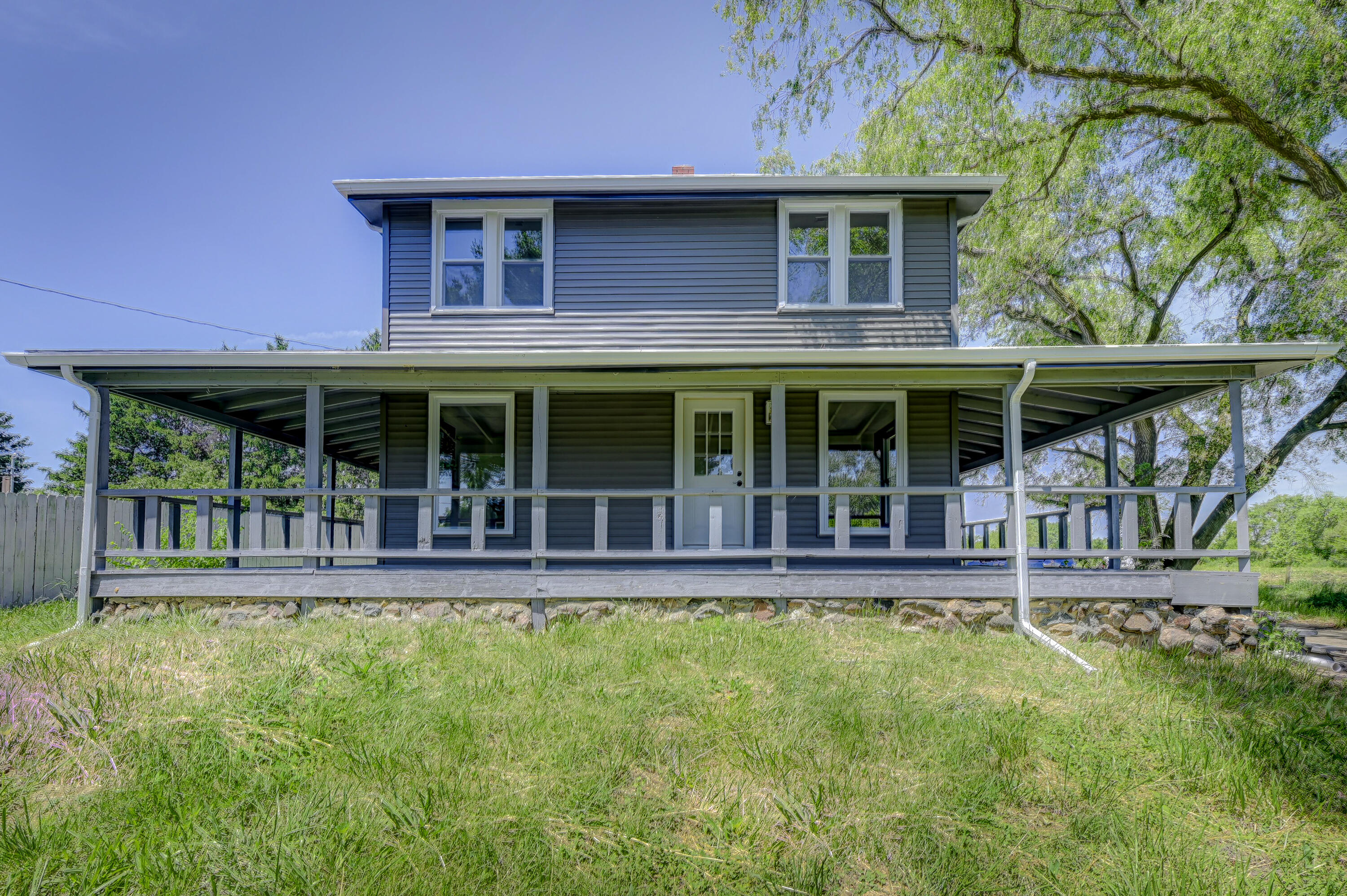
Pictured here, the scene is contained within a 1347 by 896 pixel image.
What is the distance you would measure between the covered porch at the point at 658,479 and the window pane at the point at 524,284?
1.32 metres

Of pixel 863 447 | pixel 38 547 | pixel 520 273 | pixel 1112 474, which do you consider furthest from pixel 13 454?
pixel 1112 474

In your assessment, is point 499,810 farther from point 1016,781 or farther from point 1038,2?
point 1038,2

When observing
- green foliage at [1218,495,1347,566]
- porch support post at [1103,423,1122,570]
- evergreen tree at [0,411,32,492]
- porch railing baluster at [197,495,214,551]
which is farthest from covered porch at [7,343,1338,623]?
evergreen tree at [0,411,32,492]

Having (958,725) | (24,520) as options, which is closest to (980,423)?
(958,725)

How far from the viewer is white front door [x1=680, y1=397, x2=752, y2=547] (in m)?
9.19

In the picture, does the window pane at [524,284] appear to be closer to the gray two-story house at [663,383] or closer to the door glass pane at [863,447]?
the gray two-story house at [663,383]

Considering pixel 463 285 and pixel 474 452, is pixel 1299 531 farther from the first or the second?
pixel 463 285

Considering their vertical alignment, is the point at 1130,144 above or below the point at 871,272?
above

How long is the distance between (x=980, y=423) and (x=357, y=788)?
417 inches

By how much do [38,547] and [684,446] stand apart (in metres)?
9.03

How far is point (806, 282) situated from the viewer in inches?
377

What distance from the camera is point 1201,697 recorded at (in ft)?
16.3

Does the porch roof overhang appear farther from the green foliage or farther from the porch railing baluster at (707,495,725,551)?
the green foliage

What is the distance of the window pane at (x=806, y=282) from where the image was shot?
9531 millimetres
